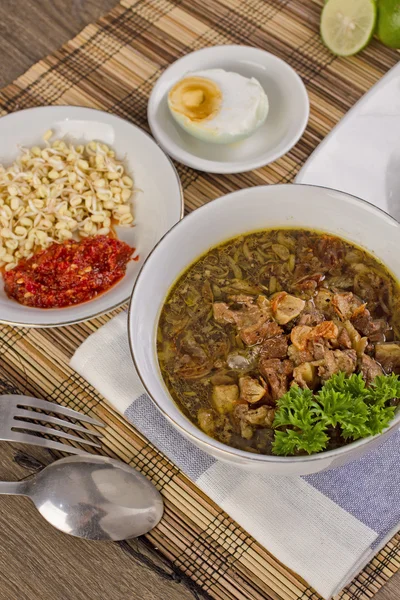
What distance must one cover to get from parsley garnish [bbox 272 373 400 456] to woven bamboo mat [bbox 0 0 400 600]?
62 cm

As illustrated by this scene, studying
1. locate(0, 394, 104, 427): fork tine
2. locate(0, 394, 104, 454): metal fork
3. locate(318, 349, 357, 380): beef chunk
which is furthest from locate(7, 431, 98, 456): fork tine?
locate(318, 349, 357, 380): beef chunk

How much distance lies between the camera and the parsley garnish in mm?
1929

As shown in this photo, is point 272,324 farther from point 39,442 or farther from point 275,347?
point 39,442

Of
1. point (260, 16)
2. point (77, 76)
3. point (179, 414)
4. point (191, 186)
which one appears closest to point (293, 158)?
point (191, 186)

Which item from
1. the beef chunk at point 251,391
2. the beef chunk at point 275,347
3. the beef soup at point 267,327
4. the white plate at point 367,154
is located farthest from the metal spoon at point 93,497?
the white plate at point 367,154

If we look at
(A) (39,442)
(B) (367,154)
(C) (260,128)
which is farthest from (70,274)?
(B) (367,154)

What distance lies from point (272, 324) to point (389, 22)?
77.2 inches

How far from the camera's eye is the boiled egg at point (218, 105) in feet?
10.2

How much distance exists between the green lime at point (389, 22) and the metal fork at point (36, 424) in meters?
2.39

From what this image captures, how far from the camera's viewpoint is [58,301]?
2.85 metres

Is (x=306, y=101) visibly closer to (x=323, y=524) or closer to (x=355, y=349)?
(x=355, y=349)

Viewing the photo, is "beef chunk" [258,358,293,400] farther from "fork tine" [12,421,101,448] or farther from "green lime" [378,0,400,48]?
"green lime" [378,0,400,48]

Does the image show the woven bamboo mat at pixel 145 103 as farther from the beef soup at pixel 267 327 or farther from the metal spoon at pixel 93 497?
the beef soup at pixel 267 327

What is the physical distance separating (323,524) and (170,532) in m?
0.55
